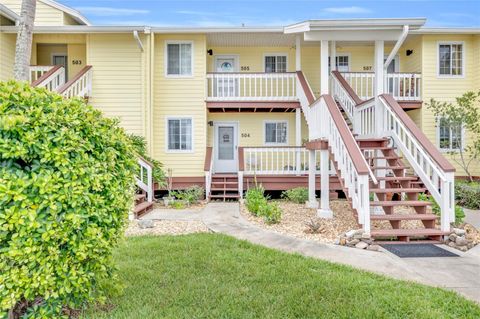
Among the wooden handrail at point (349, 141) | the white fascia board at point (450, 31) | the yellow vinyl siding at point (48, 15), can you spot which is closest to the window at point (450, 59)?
the white fascia board at point (450, 31)

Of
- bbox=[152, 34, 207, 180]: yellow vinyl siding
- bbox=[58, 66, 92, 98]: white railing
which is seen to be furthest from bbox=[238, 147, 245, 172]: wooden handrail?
bbox=[58, 66, 92, 98]: white railing

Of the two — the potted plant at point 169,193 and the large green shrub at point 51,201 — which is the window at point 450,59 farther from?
the large green shrub at point 51,201

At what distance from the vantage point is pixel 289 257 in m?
4.91

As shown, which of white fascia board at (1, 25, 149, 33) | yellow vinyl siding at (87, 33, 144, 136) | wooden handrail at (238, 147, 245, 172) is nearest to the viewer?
wooden handrail at (238, 147, 245, 172)

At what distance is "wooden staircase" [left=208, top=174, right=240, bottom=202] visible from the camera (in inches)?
456

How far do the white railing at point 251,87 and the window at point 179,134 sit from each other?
4.37ft

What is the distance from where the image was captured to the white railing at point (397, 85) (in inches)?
511

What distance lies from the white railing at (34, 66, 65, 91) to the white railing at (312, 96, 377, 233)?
8770 millimetres

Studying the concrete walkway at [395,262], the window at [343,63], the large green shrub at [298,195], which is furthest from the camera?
the window at [343,63]

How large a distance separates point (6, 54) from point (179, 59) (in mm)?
6022

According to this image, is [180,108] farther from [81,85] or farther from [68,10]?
[68,10]

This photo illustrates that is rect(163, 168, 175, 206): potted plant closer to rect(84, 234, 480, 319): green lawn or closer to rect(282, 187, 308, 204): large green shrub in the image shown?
rect(282, 187, 308, 204): large green shrub

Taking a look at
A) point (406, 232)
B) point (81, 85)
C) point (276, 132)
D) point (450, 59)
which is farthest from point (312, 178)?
point (81, 85)

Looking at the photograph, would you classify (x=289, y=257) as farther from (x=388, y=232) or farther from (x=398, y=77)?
(x=398, y=77)
